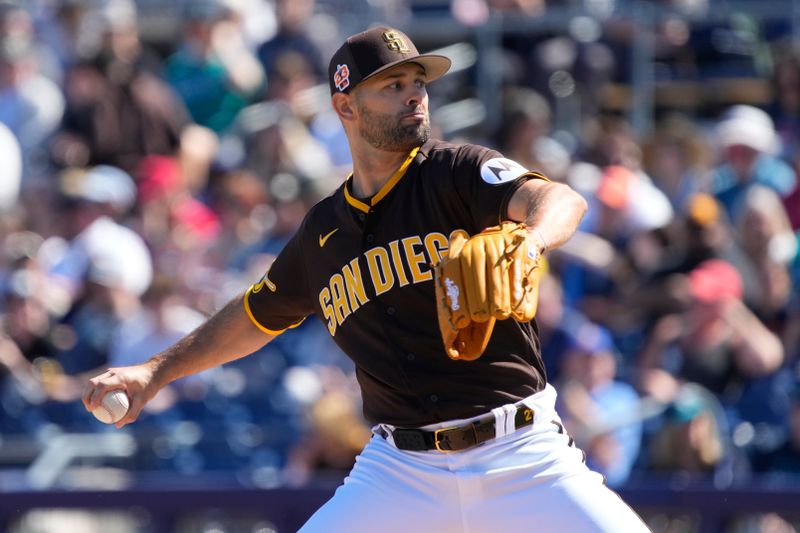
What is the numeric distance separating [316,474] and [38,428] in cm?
206

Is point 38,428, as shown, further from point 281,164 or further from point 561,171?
point 561,171

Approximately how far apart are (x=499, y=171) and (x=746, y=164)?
5.06 m

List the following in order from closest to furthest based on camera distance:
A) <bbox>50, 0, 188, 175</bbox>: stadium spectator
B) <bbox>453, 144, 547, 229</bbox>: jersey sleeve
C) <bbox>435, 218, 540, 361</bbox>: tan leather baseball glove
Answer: <bbox>435, 218, 540, 361</bbox>: tan leather baseball glove, <bbox>453, 144, 547, 229</bbox>: jersey sleeve, <bbox>50, 0, 188, 175</bbox>: stadium spectator

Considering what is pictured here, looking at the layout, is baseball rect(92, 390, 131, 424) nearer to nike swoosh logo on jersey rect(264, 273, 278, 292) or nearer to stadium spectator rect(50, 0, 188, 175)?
nike swoosh logo on jersey rect(264, 273, 278, 292)

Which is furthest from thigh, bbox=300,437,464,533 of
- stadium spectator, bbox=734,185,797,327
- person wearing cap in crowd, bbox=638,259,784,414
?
stadium spectator, bbox=734,185,797,327

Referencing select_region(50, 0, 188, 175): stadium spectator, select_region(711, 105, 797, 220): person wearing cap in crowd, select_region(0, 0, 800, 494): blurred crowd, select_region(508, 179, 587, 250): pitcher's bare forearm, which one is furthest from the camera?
select_region(50, 0, 188, 175): stadium spectator

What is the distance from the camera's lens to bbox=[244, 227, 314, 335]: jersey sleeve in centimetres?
487

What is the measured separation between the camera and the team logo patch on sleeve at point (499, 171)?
405 cm

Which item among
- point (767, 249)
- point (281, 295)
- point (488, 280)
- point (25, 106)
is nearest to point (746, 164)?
point (767, 249)

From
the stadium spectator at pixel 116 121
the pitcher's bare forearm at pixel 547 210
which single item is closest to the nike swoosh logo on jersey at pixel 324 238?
the pitcher's bare forearm at pixel 547 210

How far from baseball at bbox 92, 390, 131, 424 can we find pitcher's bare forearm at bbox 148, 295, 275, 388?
0.28 meters

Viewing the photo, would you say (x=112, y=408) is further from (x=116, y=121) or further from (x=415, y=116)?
(x=116, y=121)

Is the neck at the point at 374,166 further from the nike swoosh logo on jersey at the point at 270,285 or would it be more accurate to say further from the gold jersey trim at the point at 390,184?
the nike swoosh logo on jersey at the point at 270,285

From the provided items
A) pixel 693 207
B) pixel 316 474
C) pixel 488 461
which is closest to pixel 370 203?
pixel 488 461
